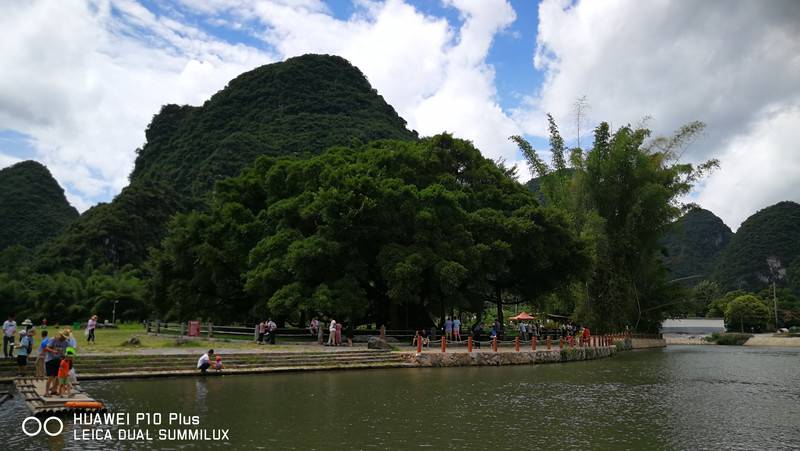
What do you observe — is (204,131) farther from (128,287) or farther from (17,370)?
(17,370)

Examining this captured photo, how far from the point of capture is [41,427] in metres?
10.8

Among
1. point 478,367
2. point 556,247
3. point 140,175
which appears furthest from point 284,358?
point 140,175

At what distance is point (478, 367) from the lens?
24344 millimetres

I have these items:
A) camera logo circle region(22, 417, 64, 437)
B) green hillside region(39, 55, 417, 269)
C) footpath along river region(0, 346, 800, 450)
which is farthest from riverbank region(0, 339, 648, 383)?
green hillside region(39, 55, 417, 269)

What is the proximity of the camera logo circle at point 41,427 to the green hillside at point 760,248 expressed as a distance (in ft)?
365

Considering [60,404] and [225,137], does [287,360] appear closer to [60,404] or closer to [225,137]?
[60,404]

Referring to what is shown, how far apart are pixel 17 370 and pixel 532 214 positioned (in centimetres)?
2363

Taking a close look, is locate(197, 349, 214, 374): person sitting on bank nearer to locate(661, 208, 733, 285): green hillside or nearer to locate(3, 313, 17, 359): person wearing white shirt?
locate(3, 313, 17, 359): person wearing white shirt

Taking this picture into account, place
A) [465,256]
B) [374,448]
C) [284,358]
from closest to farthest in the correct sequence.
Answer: [374,448], [284,358], [465,256]

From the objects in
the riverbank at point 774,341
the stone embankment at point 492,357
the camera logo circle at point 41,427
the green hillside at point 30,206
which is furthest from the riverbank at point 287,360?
the green hillside at point 30,206

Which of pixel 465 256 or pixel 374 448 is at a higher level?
pixel 465 256

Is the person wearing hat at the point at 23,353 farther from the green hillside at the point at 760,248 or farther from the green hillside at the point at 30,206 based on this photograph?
the green hillside at the point at 760,248

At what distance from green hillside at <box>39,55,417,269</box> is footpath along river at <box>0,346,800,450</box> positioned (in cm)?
5820

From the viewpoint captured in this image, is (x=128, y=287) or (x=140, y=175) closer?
(x=128, y=287)
